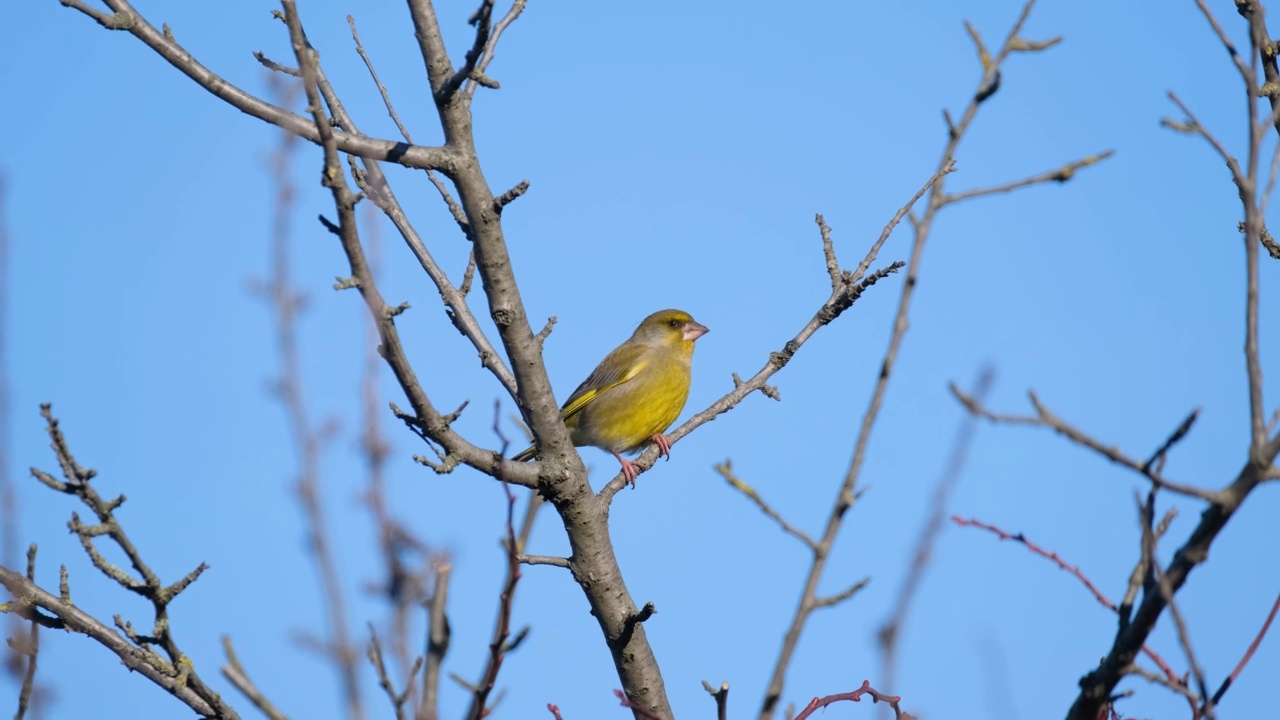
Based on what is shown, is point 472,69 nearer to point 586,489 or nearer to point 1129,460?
point 586,489

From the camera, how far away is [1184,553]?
2.14 meters

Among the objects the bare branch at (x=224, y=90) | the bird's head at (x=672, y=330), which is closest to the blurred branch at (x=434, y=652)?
the bare branch at (x=224, y=90)

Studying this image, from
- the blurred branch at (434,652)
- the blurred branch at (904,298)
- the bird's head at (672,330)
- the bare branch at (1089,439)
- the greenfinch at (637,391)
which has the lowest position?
the blurred branch at (434,652)

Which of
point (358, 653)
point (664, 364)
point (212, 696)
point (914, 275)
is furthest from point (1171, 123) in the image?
point (664, 364)

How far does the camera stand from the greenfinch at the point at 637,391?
9.30 m

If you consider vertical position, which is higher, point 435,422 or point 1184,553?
point 435,422

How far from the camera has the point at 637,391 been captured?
948 cm

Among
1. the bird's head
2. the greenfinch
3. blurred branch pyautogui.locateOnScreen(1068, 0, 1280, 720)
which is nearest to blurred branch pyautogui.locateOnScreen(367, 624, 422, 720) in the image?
blurred branch pyautogui.locateOnScreen(1068, 0, 1280, 720)

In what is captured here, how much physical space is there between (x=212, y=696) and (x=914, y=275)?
8.00 ft

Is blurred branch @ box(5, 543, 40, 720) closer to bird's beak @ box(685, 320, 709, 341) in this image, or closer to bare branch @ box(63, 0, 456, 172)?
bare branch @ box(63, 0, 456, 172)

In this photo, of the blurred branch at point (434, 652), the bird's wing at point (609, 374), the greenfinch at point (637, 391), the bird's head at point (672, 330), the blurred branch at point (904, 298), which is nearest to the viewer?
the blurred branch at point (434, 652)

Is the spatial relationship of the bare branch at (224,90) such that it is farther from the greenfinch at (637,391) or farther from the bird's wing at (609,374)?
the bird's wing at (609,374)

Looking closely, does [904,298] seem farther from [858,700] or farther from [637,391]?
[637,391]

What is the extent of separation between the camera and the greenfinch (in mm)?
9305
